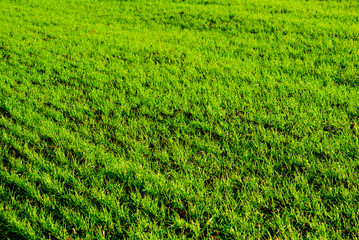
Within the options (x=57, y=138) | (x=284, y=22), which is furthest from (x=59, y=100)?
(x=284, y=22)

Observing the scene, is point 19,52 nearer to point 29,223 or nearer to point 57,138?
point 57,138

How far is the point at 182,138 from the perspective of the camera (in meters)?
3.35

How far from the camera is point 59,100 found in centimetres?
429

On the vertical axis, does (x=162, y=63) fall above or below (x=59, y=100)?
above

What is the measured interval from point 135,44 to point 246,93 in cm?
358

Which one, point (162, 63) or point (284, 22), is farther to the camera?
point (284, 22)

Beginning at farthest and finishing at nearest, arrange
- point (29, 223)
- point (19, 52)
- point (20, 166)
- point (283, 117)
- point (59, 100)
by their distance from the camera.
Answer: point (19, 52)
point (59, 100)
point (283, 117)
point (20, 166)
point (29, 223)

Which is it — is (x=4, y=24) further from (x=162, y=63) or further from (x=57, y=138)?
(x=57, y=138)

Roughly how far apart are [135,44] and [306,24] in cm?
476

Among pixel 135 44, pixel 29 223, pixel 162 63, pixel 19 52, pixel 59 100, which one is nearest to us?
pixel 29 223

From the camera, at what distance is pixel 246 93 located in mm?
4340

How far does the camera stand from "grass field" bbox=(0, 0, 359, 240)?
7.48ft

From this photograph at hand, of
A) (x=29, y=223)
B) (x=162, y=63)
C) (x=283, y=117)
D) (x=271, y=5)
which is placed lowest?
(x=29, y=223)

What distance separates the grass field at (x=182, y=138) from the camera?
2.28 meters
